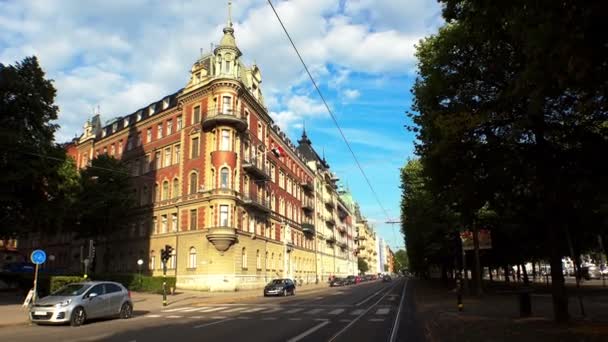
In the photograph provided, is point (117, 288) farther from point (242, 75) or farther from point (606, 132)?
point (242, 75)

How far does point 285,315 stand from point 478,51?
12295 millimetres

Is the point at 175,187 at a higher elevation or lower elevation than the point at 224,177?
lower

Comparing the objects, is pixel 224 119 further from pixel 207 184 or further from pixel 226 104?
pixel 207 184

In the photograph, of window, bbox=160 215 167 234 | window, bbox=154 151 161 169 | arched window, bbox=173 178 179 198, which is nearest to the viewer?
arched window, bbox=173 178 179 198

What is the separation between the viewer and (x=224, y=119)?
45938 millimetres

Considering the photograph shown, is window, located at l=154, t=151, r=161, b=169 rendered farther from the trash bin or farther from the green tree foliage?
the trash bin

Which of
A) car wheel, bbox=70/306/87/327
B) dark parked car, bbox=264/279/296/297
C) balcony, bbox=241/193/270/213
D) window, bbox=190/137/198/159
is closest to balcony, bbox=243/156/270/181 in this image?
balcony, bbox=241/193/270/213

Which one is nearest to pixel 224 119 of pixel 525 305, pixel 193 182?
pixel 193 182

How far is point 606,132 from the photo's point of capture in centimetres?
1221

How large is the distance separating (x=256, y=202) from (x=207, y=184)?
6378 mm

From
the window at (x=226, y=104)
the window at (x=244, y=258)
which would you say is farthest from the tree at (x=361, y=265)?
the window at (x=226, y=104)

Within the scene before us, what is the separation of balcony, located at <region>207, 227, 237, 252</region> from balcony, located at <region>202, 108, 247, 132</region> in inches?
395

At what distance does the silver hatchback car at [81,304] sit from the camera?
1596 cm

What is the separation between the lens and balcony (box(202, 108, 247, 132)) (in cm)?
4597
